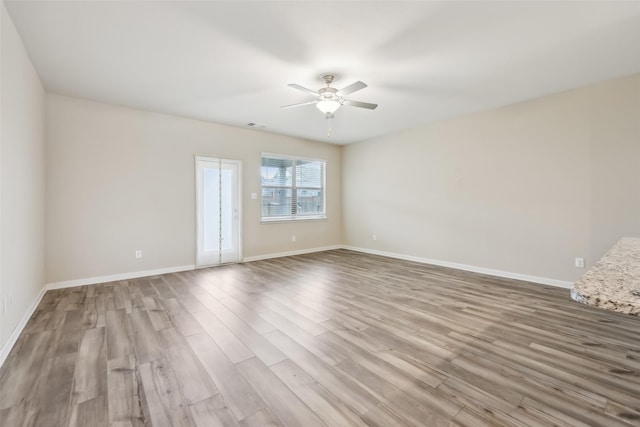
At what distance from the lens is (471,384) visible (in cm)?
177

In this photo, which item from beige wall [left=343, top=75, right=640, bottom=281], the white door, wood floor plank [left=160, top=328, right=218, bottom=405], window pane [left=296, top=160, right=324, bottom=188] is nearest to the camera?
wood floor plank [left=160, top=328, right=218, bottom=405]

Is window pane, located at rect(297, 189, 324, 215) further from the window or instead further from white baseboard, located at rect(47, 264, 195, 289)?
white baseboard, located at rect(47, 264, 195, 289)

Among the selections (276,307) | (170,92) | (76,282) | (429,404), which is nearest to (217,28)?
(170,92)

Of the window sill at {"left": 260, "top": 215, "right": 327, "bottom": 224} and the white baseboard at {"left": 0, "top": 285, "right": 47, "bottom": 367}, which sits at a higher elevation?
the window sill at {"left": 260, "top": 215, "right": 327, "bottom": 224}

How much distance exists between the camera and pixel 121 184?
13.8 feet

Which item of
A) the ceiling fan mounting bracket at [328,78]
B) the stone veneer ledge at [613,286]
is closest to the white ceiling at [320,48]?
the ceiling fan mounting bracket at [328,78]

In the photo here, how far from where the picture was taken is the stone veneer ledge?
74cm

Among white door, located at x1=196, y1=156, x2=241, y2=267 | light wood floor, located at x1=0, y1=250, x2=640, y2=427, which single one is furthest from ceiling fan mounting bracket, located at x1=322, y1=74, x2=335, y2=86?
white door, located at x1=196, y1=156, x2=241, y2=267

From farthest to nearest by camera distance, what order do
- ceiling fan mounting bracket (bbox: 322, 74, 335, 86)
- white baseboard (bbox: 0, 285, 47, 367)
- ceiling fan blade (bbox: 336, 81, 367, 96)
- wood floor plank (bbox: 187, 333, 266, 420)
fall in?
ceiling fan mounting bracket (bbox: 322, 74, 335, 86), ceiling fan blade (bbox: 336, 81, 367, 96), white baseboard (bbox: 0, 285, 47, 367), wood floor plank (bbox: 187, 333, 266, 420)

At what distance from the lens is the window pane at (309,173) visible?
6.45m

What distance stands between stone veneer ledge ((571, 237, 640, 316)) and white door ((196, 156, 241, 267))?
504cm

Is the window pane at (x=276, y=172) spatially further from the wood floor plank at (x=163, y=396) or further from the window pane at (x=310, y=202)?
the wood floor plank at (x=163, y=396)

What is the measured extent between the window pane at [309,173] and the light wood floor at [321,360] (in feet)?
11.2

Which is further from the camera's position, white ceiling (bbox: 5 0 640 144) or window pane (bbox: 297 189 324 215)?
window pane (bbox: 297 189 324 215)
